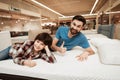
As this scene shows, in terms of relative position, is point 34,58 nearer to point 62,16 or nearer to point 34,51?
point 34,51

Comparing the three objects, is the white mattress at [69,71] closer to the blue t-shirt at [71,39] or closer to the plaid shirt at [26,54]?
the plaid shirt at [26,54]

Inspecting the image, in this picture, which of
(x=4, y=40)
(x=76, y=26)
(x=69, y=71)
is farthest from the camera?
(x=4, y=40)

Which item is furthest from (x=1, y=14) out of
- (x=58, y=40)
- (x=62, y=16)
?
(x=62, y=16)

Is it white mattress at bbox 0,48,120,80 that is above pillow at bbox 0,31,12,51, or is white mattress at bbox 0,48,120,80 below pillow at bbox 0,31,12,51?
below

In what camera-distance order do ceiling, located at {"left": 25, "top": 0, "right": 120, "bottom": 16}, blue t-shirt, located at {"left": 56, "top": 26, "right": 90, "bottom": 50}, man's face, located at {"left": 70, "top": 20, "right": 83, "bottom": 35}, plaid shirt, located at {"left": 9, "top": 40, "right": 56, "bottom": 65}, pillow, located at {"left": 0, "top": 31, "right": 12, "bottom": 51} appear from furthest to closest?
ceiling, located at {"left": 25, "top": 0, "right": 120, "bottom": 16}, pillow, located at {"left": 0, "top": 31, "right": 12, "bottom": 51}, blue t-shirt, located at {"left": 56, "top": 26, "right": 90, "bottom": 50}, man's face, located at {"left": 70, "top": 20, "right": 83, "bottom": 35}, plaid shirt, located at {"left": 9, "top": 40, "right": 56, "bottom": 65}

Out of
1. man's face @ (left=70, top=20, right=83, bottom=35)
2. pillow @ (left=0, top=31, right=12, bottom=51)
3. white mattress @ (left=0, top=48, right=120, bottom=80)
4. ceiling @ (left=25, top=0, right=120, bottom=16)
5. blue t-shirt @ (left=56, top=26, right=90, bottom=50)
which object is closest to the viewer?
white mattress @ (left=0, top=48, right=120, bottom=80)

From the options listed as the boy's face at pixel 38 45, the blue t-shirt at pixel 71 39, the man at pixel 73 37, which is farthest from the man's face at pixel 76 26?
the boy's face at pixel 38 45

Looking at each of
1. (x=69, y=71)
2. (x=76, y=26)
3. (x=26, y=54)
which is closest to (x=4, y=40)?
(x=26, y=54)

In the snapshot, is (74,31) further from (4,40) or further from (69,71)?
(4,40)

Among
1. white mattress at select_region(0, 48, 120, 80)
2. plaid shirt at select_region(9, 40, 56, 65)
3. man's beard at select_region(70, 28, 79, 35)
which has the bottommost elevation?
white mattress at select_region(0, 48, 120, 80)

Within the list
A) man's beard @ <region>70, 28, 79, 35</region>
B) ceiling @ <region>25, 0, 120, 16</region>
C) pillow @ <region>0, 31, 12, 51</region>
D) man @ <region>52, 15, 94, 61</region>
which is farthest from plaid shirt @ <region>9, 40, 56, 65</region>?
ceiling @ <region>25, 0, 120, 16</region>

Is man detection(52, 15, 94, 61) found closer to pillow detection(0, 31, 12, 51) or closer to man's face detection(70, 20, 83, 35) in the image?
man's face detection(70, 20, 83, 35)

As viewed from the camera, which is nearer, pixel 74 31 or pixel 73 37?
pixel 74 31

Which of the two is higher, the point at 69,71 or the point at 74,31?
the point at 74,31
